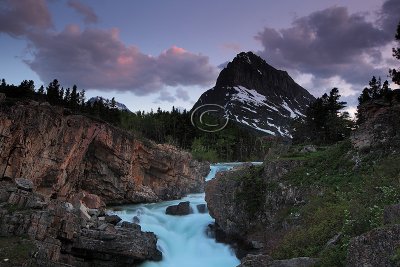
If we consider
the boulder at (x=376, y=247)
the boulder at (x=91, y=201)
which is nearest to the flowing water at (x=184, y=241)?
the boulder at (x=91, y=201)

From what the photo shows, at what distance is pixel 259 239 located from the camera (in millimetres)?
24172

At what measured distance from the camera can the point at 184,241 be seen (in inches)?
1307

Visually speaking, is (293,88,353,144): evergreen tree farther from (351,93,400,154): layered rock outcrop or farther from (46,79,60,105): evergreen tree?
(46,79,60,105): evergreen tree

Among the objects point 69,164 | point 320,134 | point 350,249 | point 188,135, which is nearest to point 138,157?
point 69,164

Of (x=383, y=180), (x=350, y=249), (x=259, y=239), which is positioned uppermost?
(x=383, y=180)

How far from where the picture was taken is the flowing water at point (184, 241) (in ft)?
→ 91.5

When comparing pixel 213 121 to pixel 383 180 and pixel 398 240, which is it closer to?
pixel 383 180

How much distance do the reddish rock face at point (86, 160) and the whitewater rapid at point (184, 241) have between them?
8.99 meters

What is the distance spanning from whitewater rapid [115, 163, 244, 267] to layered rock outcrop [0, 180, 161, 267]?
182cm

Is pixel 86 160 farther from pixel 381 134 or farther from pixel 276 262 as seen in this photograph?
pixel 276 262

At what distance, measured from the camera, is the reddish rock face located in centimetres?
4262

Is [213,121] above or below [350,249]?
above

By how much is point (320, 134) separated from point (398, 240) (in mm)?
43856

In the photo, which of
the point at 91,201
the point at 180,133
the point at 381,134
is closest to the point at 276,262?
the point at 381,134
